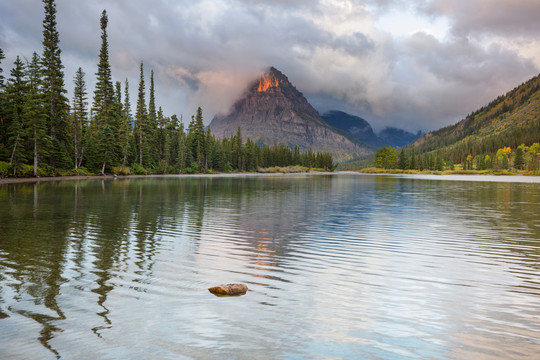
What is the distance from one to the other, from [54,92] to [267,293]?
81156mm

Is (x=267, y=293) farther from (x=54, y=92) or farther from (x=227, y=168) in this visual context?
(x=227, y=168)

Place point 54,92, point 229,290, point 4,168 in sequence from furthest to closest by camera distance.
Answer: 1. point 54,92
2. point 4,168
3. point 229,290

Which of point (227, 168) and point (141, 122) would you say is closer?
point (141, 122)

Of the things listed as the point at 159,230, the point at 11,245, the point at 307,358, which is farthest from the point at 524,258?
the point at 11,245

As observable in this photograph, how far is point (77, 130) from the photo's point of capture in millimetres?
80500

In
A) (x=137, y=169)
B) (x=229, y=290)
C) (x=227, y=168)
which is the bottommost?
(x=229, y=290)

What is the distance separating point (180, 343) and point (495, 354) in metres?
5.39

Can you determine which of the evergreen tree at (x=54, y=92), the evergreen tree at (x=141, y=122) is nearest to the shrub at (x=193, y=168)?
the evergreen tree at (x=141, y=122)

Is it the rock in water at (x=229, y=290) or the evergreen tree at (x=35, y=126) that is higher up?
the evergreen tree at (x=35, y=126)

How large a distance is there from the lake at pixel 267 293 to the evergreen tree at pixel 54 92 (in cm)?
6149

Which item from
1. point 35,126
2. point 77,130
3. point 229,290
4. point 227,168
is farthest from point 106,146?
point 229,290

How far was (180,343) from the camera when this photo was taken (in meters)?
6.26

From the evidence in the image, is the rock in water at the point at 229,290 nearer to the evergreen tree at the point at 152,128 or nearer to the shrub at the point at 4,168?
the shrub at the point at 4,168

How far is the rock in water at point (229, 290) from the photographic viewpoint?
868 centimetres
